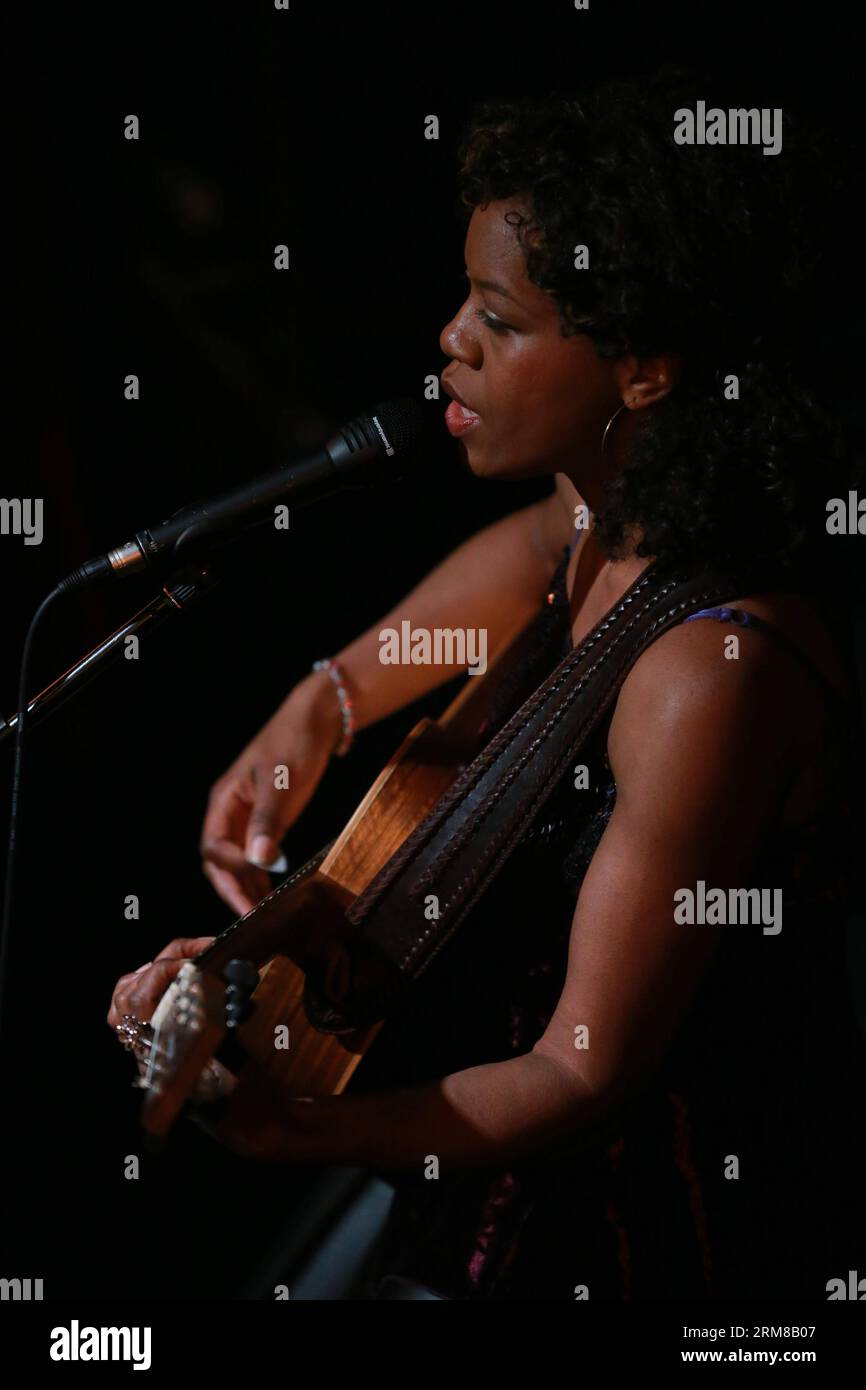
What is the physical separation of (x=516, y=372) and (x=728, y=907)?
61cm

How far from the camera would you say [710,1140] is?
4.52 feet

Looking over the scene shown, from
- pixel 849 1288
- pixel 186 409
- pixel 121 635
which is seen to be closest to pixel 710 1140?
pixel 849 1288

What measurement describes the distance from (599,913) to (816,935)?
13.7 inches

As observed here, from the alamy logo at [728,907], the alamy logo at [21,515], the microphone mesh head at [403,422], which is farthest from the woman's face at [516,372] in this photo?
the alamy logo at [21,515]

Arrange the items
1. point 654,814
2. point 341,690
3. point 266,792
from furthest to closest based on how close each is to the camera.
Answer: point 341,690 < point 266,792 < point 654,814

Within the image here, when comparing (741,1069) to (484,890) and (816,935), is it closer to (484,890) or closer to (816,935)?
(816,935)

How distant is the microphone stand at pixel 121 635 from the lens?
1224 mm

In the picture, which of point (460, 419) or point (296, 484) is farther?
point (460, 419)

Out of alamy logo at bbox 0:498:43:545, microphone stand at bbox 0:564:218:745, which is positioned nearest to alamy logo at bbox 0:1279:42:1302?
microphone stand at bbox 0:564:218:745

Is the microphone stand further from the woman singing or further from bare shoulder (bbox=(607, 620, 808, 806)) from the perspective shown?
bare shoulder (bbox=(607, 620, 808, 806))
